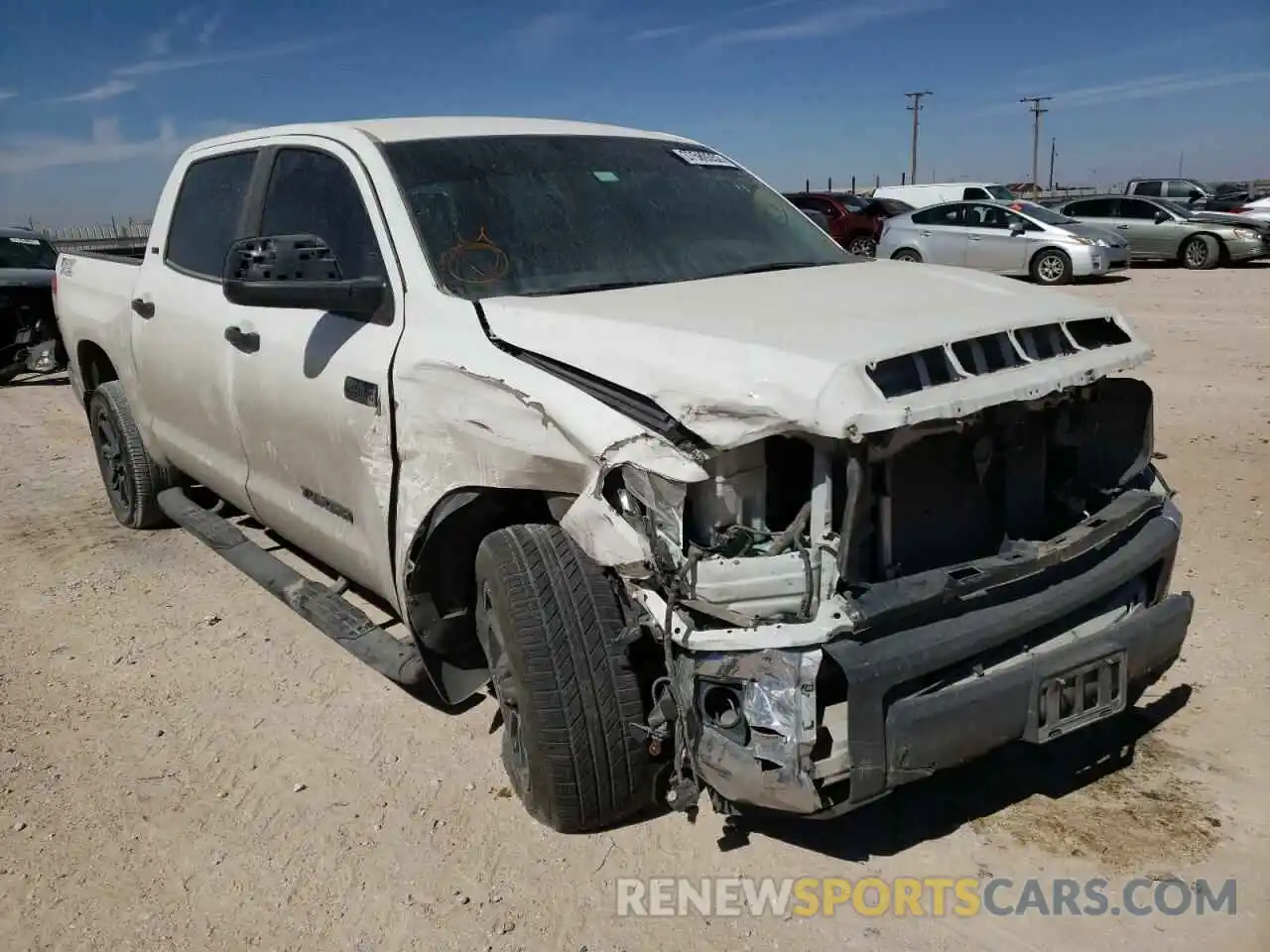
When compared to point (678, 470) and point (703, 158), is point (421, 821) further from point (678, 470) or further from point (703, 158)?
point (703, 158)

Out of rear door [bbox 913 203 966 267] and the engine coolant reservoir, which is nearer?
the engine coolant reservoir

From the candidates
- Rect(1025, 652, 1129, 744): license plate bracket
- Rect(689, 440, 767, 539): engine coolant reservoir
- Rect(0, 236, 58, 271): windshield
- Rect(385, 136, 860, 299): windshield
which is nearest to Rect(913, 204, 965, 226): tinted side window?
Rect(0, 236, 58, 271): windshield

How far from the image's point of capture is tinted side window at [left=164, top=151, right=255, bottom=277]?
444cm

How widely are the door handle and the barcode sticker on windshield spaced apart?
5.80 feet

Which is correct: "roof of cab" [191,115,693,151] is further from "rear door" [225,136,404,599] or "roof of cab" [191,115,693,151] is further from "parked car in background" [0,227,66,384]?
"parked car in background" [0,227,66,384]

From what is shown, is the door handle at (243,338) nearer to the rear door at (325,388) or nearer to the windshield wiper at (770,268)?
the rear door at (325,388)

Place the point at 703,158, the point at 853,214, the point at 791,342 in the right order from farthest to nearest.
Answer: the point at 853,214
the point at 703,158
the point at 791,342

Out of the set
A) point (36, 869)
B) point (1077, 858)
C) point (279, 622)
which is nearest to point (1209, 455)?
point (1077, 858)

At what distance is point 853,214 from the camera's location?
74.6 ft

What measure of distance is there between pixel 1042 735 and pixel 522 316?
1.72 meters

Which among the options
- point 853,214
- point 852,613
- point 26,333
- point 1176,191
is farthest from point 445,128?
point 1176,191

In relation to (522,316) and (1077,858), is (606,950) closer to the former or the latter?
(1077,858)

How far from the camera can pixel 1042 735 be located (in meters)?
2.60

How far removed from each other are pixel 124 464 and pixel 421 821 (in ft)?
11.4
